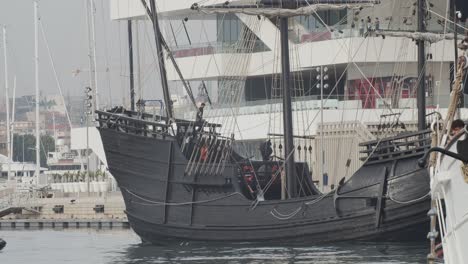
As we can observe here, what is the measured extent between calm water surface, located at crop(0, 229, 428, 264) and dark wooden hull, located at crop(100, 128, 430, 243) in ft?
1.47

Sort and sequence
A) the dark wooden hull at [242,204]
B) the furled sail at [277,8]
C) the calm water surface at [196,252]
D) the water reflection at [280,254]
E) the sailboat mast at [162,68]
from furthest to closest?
the sailboat mast at [162,68] → the furled sail at [277,8] → the dark wooden hull at [242,204] → the calm water surface at [196,252] → the water reflection at [280,254]

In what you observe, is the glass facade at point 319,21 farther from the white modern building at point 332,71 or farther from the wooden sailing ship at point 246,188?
the wooden sailing ship at point 246,188

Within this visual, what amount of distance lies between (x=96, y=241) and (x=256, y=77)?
91.3ft

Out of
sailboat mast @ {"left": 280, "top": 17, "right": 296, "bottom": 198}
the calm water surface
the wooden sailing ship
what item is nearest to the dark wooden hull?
the wooden sailing ship

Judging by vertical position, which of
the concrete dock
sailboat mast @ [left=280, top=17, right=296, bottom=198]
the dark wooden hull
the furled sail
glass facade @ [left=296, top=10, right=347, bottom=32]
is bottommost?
the concrete dock

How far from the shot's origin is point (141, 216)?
5306 cm

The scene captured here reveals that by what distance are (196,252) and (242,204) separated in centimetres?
236

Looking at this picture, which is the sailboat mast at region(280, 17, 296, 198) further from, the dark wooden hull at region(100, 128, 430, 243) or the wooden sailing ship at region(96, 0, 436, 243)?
the dark wooden hull at region(100, 128, 430, 243)

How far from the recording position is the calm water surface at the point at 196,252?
1688 inches

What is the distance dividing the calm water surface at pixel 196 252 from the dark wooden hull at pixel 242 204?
448 millimetres

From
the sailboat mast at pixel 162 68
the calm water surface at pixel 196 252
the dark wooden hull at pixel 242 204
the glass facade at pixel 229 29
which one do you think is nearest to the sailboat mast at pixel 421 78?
the dark wooden hull at pixel 242 204

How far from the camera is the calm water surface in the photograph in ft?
141

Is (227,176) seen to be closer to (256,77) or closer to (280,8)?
(280,8)

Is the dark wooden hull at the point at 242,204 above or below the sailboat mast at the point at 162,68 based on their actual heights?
below
